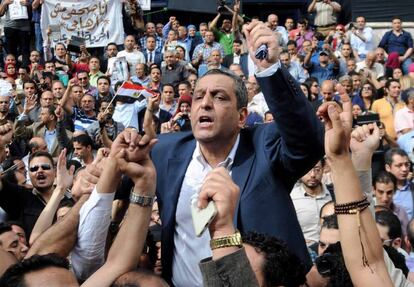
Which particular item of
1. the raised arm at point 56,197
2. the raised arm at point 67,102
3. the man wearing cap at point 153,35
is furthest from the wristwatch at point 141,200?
the man wearing cap at point 153,35

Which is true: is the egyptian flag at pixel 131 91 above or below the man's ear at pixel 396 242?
above

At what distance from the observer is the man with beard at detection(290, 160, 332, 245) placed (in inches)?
256

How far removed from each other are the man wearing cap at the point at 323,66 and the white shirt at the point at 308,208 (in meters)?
7.32

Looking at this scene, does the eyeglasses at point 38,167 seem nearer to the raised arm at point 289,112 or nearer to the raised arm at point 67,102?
the raised arm at point 289,112

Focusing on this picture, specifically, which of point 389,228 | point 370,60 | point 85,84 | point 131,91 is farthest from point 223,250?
point 370,60

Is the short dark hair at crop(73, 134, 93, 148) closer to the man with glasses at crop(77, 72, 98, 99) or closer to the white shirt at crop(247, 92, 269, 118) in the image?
the white shirt at crop(247, 92, 269, 118)

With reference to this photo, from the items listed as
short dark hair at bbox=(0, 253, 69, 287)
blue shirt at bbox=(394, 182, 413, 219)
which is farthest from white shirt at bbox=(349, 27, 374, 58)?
short dark hair at bbox=(0, 253, 69, 287)

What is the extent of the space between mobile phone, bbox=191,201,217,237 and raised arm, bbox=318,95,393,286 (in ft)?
2.60

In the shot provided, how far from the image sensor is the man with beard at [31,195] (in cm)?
590

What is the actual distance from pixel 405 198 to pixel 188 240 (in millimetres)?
4311

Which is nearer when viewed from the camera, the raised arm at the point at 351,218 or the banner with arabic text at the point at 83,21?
the raised arm at the point at 351,218

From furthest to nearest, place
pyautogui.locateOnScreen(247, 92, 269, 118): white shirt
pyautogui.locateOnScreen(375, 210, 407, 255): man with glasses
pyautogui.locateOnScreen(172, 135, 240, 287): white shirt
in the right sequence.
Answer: pyautogui.locateOnScreen(247, 92, 269, 118): white shirt < pyautogui.locateOnScreen(375, 210, 407, 255): man with glasses < pyautogui.locateOnScreen(172, 135, 240, 287): white shirt

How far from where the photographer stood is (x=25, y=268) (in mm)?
2773

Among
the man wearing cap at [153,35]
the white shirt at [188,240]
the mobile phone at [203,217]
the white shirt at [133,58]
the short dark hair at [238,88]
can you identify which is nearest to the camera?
the mobile phone at [203,217]
